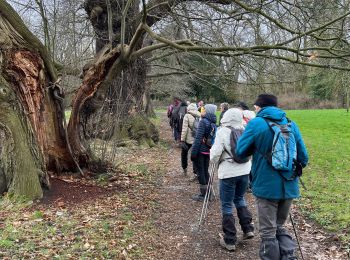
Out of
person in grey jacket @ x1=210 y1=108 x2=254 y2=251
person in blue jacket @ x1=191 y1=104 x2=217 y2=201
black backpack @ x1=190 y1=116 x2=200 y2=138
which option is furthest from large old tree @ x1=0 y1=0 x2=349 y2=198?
person in grey jacket @ x1=210 y1=108 x2=254 y2=251

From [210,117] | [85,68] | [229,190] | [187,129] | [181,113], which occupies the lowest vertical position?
[229,190]

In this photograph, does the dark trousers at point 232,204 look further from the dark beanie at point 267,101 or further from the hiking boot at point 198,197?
the hiking boot at point 198,197

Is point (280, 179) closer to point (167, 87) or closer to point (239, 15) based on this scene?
point (239, 15)

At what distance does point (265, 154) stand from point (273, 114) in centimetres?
44

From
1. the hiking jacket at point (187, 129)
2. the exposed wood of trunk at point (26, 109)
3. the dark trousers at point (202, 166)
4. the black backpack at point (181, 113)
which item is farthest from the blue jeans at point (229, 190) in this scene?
the black backpack at point (181, 113)

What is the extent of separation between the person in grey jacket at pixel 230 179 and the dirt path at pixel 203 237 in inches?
8.8

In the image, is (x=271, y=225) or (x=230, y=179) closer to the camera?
(x=271, y=225)

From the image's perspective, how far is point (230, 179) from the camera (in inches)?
232

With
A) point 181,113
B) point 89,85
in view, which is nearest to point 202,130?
point 89,85

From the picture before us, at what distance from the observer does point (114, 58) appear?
29.0ft

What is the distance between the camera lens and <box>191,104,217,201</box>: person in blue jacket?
26.1ft

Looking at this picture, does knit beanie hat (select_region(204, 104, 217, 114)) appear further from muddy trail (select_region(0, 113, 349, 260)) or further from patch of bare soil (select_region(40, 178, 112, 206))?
patch of bare soil (select_region(40, 178, 112, 206))

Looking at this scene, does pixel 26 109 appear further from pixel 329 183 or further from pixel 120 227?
pixel 329 183

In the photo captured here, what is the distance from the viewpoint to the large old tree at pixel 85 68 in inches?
284
